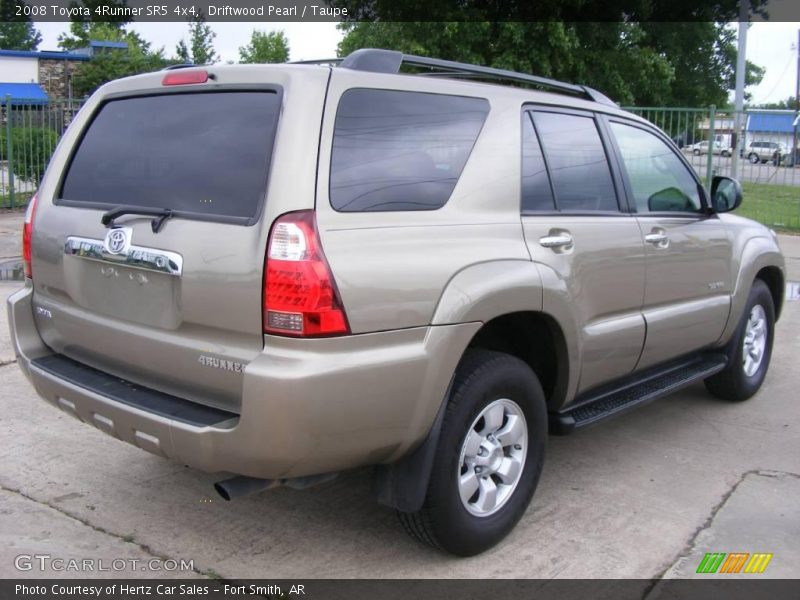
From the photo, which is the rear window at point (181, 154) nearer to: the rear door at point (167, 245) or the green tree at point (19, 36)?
the rear door at point (167, 245)

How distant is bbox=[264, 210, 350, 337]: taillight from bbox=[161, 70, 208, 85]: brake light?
810mm

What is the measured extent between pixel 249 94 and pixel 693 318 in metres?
2.79

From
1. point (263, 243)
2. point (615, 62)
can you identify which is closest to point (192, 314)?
point (263, 243)

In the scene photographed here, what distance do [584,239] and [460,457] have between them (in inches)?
47.8

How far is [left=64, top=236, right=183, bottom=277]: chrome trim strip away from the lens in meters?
2.87

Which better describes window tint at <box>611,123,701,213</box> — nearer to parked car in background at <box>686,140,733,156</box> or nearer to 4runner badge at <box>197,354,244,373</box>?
4runner badge at <box>197,354,244,373</box>

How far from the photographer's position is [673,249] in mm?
4309

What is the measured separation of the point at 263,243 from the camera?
268cm

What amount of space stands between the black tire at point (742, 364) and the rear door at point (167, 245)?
11.5 feet

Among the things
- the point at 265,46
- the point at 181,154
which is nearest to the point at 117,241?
the point at 181,154

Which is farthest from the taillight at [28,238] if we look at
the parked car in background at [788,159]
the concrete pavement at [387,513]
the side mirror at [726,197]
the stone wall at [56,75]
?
the stone wall at [56,75]

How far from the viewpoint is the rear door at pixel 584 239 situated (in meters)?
3.50

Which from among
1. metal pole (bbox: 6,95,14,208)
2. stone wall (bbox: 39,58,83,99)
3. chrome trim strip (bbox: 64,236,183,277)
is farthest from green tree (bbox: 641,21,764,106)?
stone wall (bbox: 39,58,83,99)

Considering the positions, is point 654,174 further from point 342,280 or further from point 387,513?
point 342,280
